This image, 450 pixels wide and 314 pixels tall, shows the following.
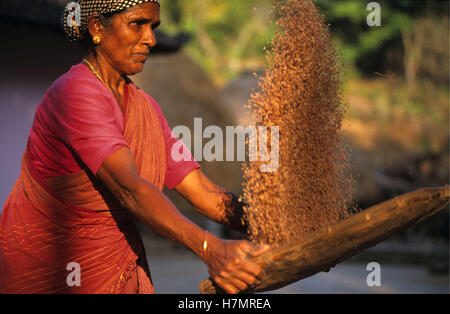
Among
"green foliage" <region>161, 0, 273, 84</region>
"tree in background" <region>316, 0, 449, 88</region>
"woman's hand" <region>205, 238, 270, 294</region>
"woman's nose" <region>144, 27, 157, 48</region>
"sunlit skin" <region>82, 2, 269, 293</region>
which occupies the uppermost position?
"green foliage" <region>161, 0, 273, 84</region>

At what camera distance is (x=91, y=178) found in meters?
2.02

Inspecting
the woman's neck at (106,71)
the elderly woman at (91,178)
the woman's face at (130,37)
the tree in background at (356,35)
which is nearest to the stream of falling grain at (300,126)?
the elderly woman at (91,178)

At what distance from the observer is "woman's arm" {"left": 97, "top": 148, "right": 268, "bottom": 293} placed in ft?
5.44

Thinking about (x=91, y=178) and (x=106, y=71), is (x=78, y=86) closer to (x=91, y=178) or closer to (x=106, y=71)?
(x=106, y=71)

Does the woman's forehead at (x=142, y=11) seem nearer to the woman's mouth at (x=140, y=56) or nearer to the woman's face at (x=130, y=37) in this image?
the woman's face at (x=130, y=37)

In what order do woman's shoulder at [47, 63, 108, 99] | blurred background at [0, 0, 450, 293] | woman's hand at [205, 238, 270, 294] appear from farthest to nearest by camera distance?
1. blurred background at [0, 0, 450, 293]
2. woman's shoulder at [47, 63, 108, 99]
3. woman's hand at [205, 238, 270, 294]

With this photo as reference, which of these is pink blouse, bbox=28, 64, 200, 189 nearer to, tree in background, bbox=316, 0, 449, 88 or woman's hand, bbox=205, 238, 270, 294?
woman's hand, bbox=205, 238, 270, 294

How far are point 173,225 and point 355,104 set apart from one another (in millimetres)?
16936

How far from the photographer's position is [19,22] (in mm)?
6570

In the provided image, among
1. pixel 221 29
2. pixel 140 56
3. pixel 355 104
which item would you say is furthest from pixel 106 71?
pixel 221 29

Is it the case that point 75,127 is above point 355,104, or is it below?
below

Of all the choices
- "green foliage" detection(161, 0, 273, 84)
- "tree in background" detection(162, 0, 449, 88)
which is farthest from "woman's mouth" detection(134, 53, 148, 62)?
"green foliage" detection(161, 0, 273, 84)

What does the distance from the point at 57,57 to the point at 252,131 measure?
578 centimetres
